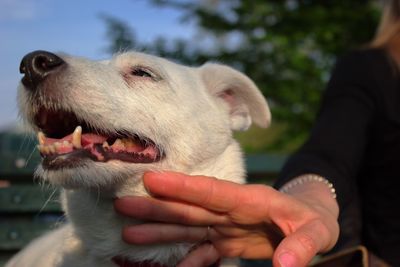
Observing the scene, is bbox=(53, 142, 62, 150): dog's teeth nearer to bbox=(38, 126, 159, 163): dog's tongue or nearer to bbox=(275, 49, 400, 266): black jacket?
bbox=(38, 126, 159, 163): dog's tongue

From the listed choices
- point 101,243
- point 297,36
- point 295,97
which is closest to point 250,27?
point 297,36

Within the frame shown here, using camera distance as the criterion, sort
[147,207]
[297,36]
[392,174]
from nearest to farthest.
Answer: [147,207]
[392,174]
[297,36]

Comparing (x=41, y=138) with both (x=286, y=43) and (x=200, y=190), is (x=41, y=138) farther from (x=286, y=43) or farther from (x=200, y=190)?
(x=286, y=43)

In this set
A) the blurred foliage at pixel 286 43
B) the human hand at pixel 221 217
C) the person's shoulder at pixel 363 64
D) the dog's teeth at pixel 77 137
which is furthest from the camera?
the blurred foliage at pixel 286 43

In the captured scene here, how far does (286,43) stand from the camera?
18.8 feet

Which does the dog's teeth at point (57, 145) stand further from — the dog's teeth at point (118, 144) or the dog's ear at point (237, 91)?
the dog's ear at point (237, 91)

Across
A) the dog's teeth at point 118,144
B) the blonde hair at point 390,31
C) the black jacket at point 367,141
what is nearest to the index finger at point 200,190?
the dog's teeth at point 118,144

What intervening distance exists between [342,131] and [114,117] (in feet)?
4.07

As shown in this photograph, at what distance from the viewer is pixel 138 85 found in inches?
81.4

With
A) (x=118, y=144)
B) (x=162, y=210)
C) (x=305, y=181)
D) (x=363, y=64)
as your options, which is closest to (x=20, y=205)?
(x=118, y=144)

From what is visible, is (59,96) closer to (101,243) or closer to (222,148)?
(101,243)

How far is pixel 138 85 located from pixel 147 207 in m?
0.52

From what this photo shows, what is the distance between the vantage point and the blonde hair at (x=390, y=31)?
2.96 m

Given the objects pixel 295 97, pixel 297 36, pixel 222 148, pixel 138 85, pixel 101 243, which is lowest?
pixel 295 97
